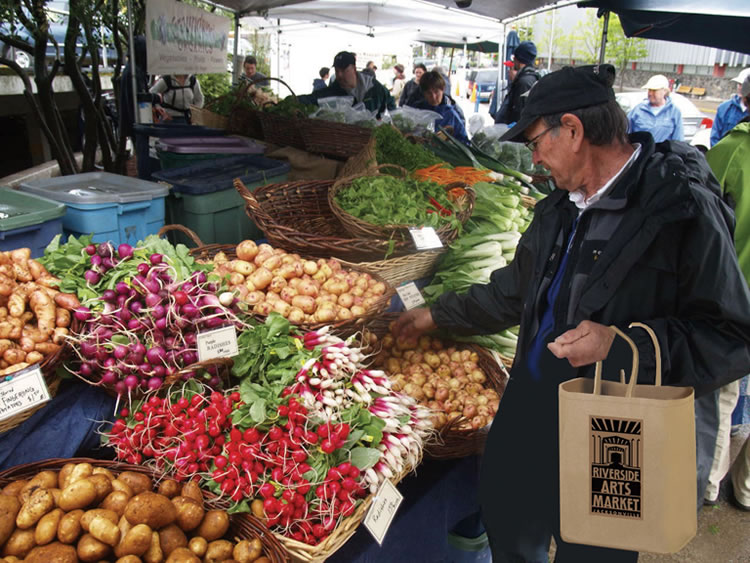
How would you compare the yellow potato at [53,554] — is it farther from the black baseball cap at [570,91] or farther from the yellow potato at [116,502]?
the black baseball cap at [570,91]

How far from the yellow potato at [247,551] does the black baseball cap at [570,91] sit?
1.43m

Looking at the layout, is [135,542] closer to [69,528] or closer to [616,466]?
[69,528]

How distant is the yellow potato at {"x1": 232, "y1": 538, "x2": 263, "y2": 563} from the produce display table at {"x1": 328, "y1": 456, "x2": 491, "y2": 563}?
46 cm

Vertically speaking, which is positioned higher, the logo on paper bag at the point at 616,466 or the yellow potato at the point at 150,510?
the logo on paper bag at the point at 616,466

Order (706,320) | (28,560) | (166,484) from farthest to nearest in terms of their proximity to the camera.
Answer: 1. (706,320)
2. (166,484)
3. (28,560)

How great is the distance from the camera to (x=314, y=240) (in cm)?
257

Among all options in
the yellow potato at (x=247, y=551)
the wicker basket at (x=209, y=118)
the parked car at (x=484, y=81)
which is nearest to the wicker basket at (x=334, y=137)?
the wicker basket at (x=209, y=118)

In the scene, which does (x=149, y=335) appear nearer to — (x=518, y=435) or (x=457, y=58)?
(x=518, y=435)

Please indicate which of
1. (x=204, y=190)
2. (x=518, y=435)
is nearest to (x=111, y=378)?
(x=518, y=435)

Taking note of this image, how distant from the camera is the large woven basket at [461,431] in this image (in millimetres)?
2090

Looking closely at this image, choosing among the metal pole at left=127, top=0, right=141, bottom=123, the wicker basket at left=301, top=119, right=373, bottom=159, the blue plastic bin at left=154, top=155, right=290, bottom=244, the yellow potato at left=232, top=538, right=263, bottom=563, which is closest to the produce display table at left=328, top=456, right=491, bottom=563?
the yellow potato at left=232, top=538, right=263, bottom=563

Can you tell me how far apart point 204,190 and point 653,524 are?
298 centimetres

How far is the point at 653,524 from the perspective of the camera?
1363 millimetres

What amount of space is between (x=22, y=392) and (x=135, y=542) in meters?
0.58
